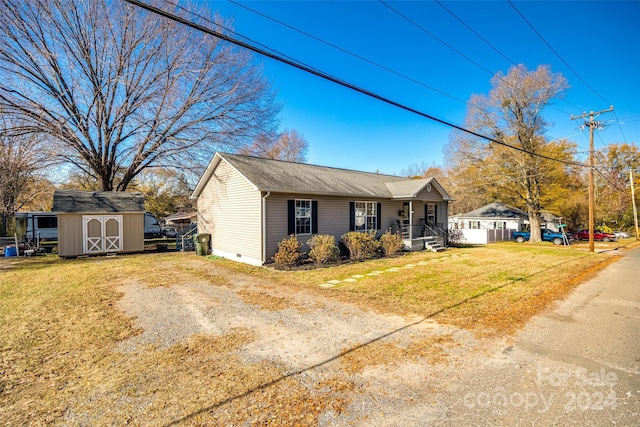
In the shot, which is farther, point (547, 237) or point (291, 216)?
point (547, 237)

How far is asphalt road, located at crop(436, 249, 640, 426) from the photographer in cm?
300

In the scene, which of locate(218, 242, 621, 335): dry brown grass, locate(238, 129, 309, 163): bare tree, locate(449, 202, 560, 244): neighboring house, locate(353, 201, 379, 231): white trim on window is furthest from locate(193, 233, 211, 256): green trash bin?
locate(449, 202, 560, 244): neighboring house

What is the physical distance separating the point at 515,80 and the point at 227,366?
28491 millimetres

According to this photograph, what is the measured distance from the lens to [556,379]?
366 cm

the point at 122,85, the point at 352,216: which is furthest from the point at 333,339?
the point at 122,85

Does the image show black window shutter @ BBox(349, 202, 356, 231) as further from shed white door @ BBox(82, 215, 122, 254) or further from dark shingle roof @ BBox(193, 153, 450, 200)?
shed white door @ BBox(82, 215, 122, 254)

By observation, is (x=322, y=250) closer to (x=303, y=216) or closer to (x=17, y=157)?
(x=303, y=216)

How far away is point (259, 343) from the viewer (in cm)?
477

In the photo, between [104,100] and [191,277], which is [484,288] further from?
[104,100]

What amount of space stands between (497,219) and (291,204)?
26.6 metres

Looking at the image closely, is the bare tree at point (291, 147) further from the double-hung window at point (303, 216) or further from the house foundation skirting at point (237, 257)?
the double-hung window at point (303, 216)

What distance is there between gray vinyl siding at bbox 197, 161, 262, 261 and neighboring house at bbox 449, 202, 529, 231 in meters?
23.7

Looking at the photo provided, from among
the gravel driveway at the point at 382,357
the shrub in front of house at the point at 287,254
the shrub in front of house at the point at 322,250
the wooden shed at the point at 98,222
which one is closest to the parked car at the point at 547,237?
the gravel driveway at the point at 382,357

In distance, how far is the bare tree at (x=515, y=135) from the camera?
23.0 meters
